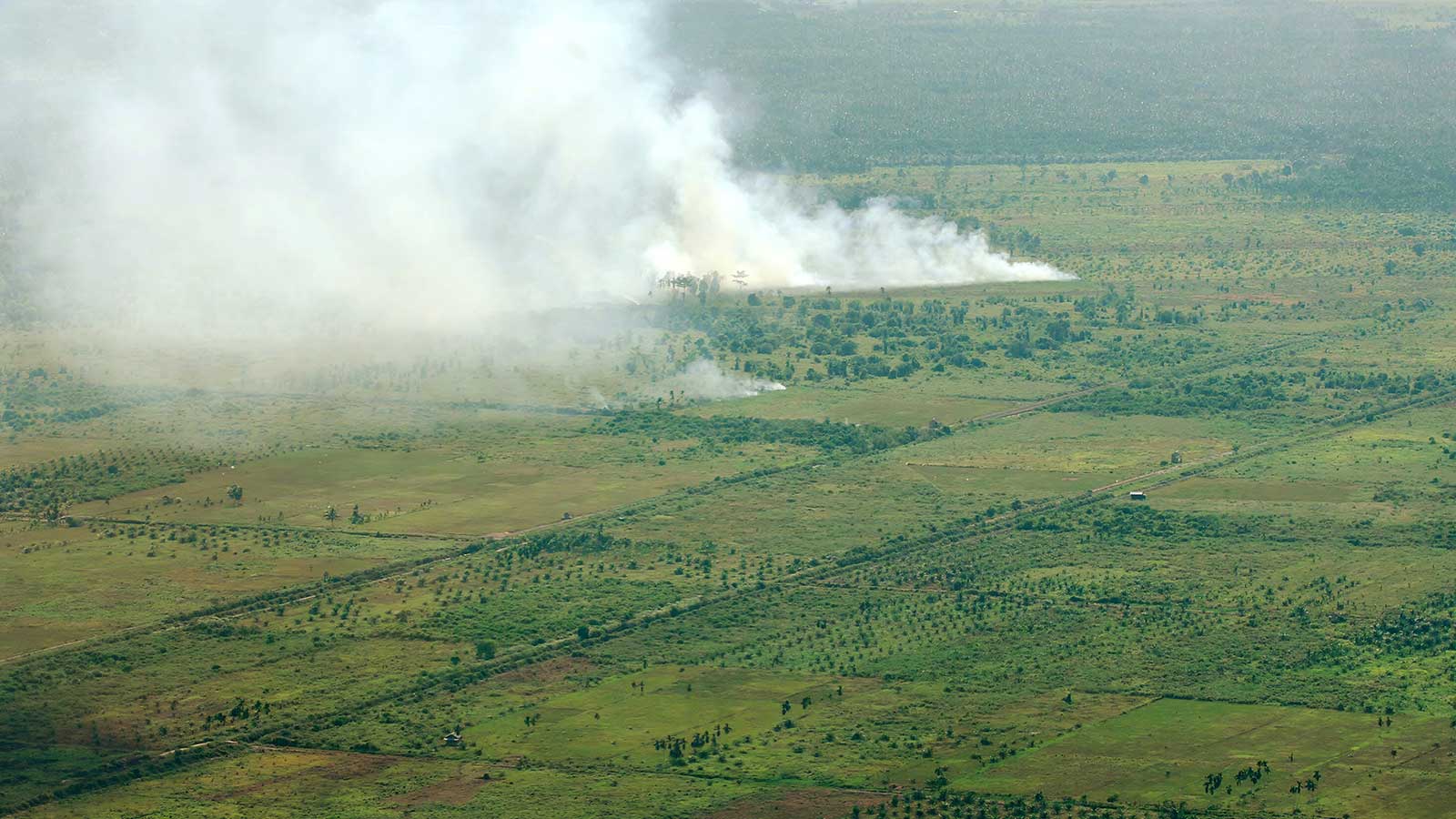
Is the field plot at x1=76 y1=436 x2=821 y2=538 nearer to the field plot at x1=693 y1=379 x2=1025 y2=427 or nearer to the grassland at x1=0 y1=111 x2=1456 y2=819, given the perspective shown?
the grassland at x1=0 y1=111 x2=1456 y2=819

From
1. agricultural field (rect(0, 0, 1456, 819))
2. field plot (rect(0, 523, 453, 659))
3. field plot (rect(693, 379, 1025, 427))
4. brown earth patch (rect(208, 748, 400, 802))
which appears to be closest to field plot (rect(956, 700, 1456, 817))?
agricultural field (rect(0, 0, 1456, 819))

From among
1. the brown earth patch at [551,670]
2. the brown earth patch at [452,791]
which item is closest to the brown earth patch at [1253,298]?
the brown earth patch at [551,670]

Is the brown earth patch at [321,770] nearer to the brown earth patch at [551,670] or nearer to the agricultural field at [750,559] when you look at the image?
the agricultural field at [750,559]

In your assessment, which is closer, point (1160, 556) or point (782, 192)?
point (1160, 556)

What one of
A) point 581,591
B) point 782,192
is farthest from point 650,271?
point 581,591

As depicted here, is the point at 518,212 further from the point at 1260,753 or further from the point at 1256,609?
the point at 1260,753

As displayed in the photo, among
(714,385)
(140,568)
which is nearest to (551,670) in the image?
(140,568)

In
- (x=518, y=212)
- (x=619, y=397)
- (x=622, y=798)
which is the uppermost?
(x=518, y=212)
